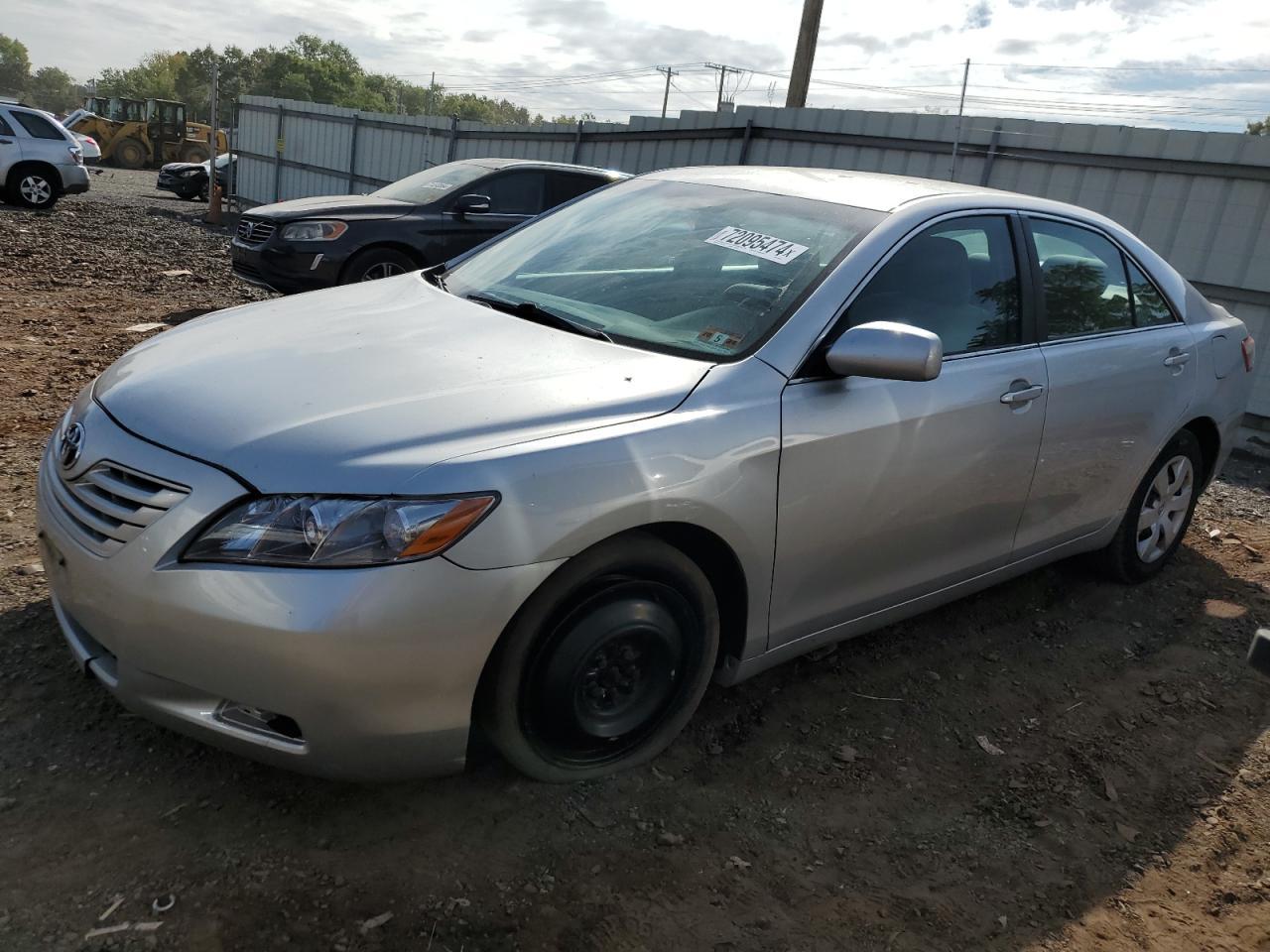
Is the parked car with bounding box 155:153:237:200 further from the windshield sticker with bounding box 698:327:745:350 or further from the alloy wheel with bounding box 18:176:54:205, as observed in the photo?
the windshield sticker with bounding box 698:327:745:350

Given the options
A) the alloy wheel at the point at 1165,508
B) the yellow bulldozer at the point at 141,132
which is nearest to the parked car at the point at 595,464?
the alloy wheel at the point at 1165,508

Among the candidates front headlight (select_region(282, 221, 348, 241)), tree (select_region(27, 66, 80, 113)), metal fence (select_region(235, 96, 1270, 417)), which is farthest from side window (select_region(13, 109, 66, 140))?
tree (select_region(27, 66, 80, 113))

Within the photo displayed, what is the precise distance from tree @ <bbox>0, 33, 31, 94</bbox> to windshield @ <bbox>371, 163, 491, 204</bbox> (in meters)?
157

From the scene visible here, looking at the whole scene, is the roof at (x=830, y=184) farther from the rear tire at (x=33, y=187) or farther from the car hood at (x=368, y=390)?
the rear tire at (x=33, y=187)

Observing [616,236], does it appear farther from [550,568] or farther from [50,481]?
[50,481]

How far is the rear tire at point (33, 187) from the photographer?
1642cm

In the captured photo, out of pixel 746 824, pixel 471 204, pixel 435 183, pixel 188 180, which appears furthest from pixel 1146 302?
pixel 188 180

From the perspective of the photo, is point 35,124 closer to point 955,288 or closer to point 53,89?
point 955,288

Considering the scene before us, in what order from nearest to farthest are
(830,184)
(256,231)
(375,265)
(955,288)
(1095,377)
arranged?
(955,288), (830,184), (1095,377), (375,265), (256,231)

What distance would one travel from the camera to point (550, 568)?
7.68 ft

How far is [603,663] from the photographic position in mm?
2623

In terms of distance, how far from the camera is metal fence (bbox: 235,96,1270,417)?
795 centimetres

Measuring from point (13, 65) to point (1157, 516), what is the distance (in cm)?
18067

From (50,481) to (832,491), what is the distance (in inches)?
83.6
